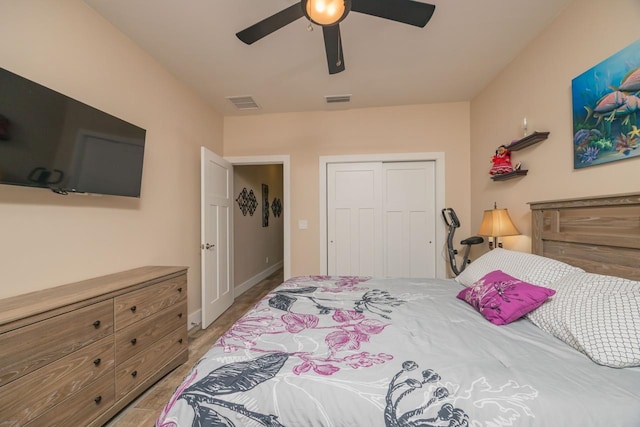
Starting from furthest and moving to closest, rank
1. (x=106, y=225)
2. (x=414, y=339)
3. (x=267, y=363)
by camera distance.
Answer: (x=106, y=225) → (x=414, y=339) → (x=267, y=363)

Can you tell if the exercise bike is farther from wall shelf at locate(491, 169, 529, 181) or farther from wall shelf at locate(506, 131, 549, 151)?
wall shelf at locate(506, 131, 549, 151)

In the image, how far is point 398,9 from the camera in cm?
138

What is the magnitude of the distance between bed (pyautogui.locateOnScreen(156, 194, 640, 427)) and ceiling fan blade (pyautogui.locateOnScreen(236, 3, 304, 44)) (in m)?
1.69

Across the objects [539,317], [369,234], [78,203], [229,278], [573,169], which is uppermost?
[573,169]

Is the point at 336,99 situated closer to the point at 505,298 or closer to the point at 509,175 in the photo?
the point at 509,175

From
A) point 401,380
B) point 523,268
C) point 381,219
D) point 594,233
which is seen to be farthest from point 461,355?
point 381,219

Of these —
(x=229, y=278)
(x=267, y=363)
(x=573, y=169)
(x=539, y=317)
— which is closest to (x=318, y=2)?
(x=267, y=363)

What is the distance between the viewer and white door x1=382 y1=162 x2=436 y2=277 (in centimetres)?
343

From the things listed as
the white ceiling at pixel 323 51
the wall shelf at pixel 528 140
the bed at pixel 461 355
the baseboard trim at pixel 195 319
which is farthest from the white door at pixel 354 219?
the bed at pixel 461 355

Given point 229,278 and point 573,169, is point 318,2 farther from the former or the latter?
point 229,278

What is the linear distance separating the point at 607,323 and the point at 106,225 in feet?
9.62

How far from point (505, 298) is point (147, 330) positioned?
228 centimetres

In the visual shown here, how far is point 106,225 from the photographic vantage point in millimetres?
1934

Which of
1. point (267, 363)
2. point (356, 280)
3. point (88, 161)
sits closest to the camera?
point (267, 363)
